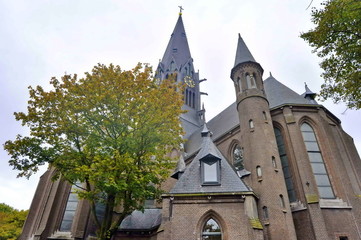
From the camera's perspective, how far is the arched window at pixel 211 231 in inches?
478


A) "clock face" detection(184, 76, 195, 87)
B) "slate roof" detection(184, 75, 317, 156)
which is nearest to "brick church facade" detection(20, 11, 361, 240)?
"slate roof" detection(184, 75, 317, 156)

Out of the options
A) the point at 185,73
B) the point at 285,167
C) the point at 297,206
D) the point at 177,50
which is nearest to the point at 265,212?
the point at 297,206

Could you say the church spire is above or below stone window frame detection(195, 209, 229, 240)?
above

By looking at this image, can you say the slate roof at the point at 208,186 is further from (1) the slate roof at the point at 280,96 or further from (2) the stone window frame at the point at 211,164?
(1) the slate roof at the point at 280,96

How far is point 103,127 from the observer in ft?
38.3

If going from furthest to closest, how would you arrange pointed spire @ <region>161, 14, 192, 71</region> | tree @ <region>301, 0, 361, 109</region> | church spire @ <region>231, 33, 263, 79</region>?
pointed spire @ <region>161, 14, 192, 71</region> → church spire @ <region>231, 33, 263, 79</region> → tree @ <region>301, 0, 361, 109</region>

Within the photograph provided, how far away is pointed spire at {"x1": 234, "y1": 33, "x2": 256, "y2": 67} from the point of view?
2031 cm

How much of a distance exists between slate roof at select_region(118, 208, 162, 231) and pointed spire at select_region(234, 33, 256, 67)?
13.7 metres

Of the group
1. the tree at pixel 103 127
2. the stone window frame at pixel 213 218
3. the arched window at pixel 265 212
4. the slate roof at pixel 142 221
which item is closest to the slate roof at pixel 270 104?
the slate roof at pixel 142 221

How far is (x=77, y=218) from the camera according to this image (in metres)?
18.5

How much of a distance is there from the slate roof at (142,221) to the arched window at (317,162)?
10.6m

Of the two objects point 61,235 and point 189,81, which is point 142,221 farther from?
point 189,81

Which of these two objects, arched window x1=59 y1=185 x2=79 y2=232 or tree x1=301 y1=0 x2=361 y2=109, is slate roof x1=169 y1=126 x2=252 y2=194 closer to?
tree x1=301 y1=0 x2=361 y2=109

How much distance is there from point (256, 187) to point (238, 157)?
4.87 metres
